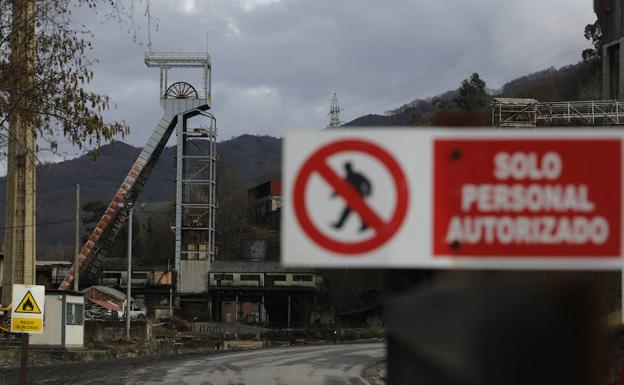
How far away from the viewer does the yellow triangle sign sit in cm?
1780

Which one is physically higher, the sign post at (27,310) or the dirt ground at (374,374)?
the sign post at (27,310)

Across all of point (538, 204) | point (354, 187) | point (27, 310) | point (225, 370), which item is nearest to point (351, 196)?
point (354, 187)

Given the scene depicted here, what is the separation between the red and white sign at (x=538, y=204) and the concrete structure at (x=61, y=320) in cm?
3532

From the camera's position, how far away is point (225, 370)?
3105 centimetres

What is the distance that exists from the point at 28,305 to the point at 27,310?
0.18m

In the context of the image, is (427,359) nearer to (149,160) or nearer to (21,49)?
(21,49)

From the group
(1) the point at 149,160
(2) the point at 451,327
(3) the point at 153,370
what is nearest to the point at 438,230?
(2) the point at 451,327

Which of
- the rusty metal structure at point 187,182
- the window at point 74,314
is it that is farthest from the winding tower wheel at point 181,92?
the window at point 74,314

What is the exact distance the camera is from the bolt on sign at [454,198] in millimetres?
2682

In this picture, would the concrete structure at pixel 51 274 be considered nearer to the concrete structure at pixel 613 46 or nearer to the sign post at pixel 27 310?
the concrete structure at pixel 613 46

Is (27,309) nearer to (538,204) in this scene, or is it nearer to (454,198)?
(454,198)

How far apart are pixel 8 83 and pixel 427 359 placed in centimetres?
1144

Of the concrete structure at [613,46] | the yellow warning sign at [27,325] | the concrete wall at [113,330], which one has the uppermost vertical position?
the concrete structure at [613,46]

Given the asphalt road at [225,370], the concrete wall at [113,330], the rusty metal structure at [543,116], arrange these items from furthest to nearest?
the rusty metal structure at [543,116]
the concrete wall at [113,330]
the asphalt road at [225,370]
